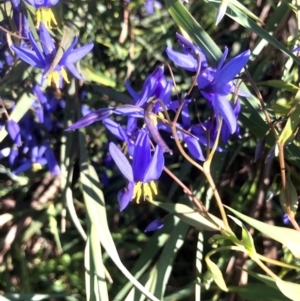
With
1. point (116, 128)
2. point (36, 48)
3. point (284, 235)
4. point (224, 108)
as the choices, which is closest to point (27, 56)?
point (36, 48)

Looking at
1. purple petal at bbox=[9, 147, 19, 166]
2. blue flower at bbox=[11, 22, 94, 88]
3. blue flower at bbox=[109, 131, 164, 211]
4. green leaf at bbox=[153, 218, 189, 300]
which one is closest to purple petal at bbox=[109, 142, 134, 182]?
blue flower at bbox=[109, 131, 164, 211]

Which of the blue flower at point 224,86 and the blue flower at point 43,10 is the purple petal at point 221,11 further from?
the blue flower at point 43,10

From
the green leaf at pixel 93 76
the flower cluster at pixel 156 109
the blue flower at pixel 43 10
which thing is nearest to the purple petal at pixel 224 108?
the flower cluster at pixel 156 109

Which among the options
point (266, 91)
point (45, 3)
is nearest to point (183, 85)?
point (266, 91)

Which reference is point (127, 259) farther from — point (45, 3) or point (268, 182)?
point (45, 3)

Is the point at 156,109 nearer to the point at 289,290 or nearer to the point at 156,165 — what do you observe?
the point at 156,165

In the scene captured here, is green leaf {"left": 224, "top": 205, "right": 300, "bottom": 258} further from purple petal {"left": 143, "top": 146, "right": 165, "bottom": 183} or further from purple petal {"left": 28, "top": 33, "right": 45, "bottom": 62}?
purple petal {"left": 28, "top": 33, "right": 45, "bottom": 62}
